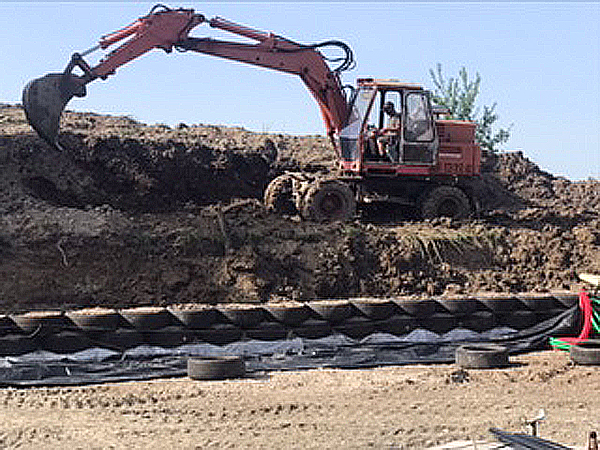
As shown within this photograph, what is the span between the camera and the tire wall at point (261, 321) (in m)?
9.31

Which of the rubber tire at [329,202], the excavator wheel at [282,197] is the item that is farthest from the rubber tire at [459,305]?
the excavator wheel at [282,197]

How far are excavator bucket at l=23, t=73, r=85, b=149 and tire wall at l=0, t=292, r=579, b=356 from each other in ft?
18.8

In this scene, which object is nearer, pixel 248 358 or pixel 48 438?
pixel 48 438

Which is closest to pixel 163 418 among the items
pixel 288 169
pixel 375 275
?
pixel 375 275

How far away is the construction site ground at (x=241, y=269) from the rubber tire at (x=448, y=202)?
0.57 metres

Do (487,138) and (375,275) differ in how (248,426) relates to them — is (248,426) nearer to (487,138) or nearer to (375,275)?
(375,275)

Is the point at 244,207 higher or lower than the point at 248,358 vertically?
higher

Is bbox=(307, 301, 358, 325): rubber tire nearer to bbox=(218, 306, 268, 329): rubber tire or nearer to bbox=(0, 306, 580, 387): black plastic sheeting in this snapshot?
bbox=(0, 306, 580, 387): black plastic sheeting

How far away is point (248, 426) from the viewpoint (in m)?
6.85

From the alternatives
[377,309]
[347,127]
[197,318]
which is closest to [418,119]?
[347,127]

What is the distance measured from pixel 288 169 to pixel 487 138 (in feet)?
46.9

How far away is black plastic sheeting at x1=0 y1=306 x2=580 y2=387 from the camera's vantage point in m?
8.64

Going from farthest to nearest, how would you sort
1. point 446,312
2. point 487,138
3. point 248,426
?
point 487,138
point 446,312
point 248,426

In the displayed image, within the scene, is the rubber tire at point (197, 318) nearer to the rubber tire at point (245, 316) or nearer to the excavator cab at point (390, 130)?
the rubber tire at point (245, 316)
